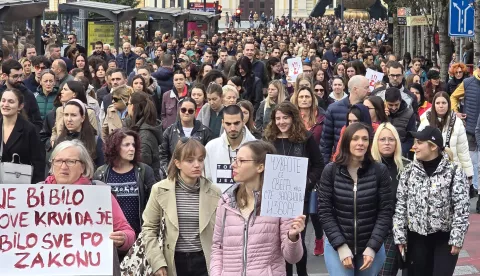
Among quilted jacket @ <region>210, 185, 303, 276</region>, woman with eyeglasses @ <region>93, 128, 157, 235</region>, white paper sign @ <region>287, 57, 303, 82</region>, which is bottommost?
quilted jacket @ <region>210, 185, 303, 276</region>

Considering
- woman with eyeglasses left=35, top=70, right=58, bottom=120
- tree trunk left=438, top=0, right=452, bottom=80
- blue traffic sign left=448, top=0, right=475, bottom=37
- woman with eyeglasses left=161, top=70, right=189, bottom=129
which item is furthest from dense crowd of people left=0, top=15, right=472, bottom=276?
tree trunk left=438, top=0, right=452, bottom=80

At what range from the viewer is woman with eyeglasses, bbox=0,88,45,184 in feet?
34.7

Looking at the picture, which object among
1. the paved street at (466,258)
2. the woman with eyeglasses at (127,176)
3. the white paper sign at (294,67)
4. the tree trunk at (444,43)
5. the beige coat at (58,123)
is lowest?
the paved street at (466,258)

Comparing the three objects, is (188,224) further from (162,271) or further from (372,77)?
(372,77)

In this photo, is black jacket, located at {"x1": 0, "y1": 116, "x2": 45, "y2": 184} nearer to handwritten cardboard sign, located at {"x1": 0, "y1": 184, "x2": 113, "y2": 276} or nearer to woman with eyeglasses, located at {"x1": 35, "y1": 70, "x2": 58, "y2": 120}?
woman with eyeglasses, located at {"x1": 35, "y1": 70, "x2": 58, "y2": 120}

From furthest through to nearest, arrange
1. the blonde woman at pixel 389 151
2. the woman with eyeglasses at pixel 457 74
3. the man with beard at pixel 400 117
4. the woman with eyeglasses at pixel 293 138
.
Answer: the woman with eyeglasses at pixel 457 74 < the man with beard at pixel 400 117 < the woman with eyeglasses at pixel 293 138 < the blonde woman at pixel 389 151

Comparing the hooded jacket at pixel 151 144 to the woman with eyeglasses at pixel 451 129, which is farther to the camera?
the woman with eyeglasses at pixel 451 129

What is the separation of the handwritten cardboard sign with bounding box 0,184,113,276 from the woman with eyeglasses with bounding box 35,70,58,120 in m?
7.40

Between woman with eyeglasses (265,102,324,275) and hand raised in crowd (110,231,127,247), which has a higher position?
woman with eyeglasses (265,102,324,275)

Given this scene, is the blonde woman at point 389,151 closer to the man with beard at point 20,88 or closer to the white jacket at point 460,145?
the white jacket at point 460,145

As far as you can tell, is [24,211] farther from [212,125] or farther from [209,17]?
[209,17]

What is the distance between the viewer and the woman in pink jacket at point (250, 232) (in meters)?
6.79

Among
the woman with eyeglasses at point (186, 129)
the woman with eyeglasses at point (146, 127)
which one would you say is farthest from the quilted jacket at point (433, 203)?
the woman with eyeglasses at point (186, 129)

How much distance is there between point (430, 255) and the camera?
8688 mm
